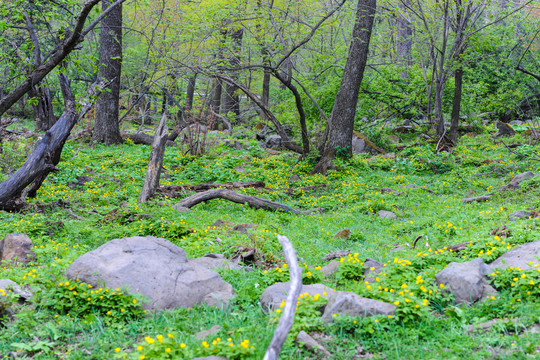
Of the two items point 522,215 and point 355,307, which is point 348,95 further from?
point 355,307

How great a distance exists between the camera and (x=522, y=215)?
630cm

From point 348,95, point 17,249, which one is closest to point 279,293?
point 17,249

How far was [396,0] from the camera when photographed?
1603 cm

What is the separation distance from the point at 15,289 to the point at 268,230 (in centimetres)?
362

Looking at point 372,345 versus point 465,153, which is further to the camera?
point 465,153

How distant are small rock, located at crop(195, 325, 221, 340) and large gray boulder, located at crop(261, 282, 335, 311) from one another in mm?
519

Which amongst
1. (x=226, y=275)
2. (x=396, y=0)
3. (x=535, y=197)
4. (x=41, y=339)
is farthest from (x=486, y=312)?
(x=396, y=0)

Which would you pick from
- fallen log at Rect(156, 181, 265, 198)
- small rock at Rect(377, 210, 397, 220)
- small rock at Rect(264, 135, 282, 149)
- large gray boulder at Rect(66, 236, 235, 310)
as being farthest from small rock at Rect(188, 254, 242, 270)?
small rock at Rect(264, 135, 282, 149)

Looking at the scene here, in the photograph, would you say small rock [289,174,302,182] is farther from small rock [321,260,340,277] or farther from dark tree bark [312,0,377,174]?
small rock [321,260,340,277]

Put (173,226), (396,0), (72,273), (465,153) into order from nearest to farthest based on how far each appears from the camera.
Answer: (72,273) < (173,226) < (465,153) < (396,0)

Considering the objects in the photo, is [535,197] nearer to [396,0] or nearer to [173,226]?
[173,226]

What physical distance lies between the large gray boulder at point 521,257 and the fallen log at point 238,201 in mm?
4715

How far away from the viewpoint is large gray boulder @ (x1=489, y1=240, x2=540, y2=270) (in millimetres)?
4301

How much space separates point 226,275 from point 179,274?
0.59 metres
